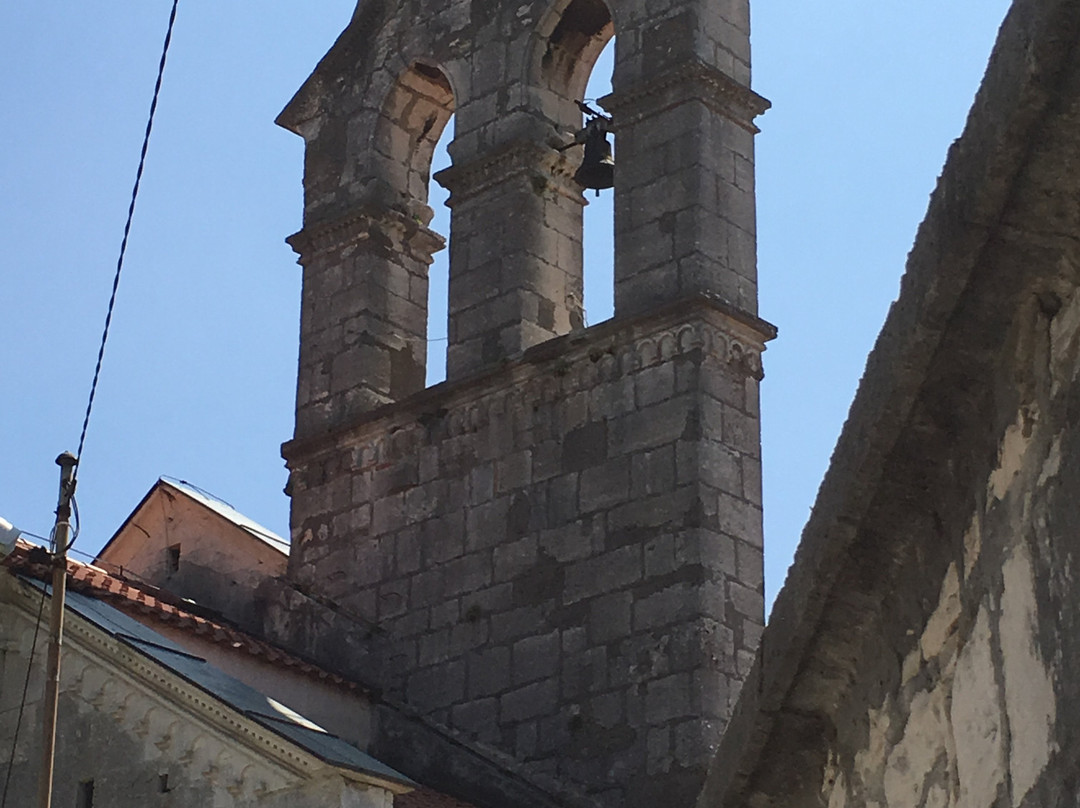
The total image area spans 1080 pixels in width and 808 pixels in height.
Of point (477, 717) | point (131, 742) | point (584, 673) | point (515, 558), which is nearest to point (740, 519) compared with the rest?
point (584, 673)

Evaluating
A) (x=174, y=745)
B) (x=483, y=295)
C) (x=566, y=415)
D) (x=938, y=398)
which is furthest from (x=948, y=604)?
(x=483, y=295)

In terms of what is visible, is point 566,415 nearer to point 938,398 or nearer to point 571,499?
point 571,499

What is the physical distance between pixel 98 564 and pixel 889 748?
10.2 meters

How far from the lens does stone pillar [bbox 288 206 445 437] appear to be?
12883mm

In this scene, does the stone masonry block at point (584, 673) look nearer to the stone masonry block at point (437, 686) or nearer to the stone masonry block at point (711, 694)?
the stone masonry block at point (711, 694)

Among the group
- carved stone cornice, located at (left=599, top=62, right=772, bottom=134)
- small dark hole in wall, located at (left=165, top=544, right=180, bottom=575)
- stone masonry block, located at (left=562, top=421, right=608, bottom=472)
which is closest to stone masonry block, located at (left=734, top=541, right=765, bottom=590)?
stone masonry block, located at (left=562, top=421, right=608, bottom=472)

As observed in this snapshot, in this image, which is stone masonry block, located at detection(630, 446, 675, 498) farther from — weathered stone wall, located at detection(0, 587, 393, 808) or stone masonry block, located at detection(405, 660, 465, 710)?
weathered stone wall, located at detection(0, 587, 393, 808)

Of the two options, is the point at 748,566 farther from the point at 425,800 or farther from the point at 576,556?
the point at 425,800

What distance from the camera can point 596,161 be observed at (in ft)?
40.2

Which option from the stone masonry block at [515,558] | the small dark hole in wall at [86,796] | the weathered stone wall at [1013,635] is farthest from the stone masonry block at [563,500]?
the weathered stone wall at [1013,635]

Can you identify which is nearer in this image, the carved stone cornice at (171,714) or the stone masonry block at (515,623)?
the carved stone cornice at (171,714)

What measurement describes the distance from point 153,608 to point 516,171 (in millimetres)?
3068

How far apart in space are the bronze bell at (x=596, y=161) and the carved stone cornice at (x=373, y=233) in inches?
50.4

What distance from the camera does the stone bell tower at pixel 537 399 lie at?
430 inches
